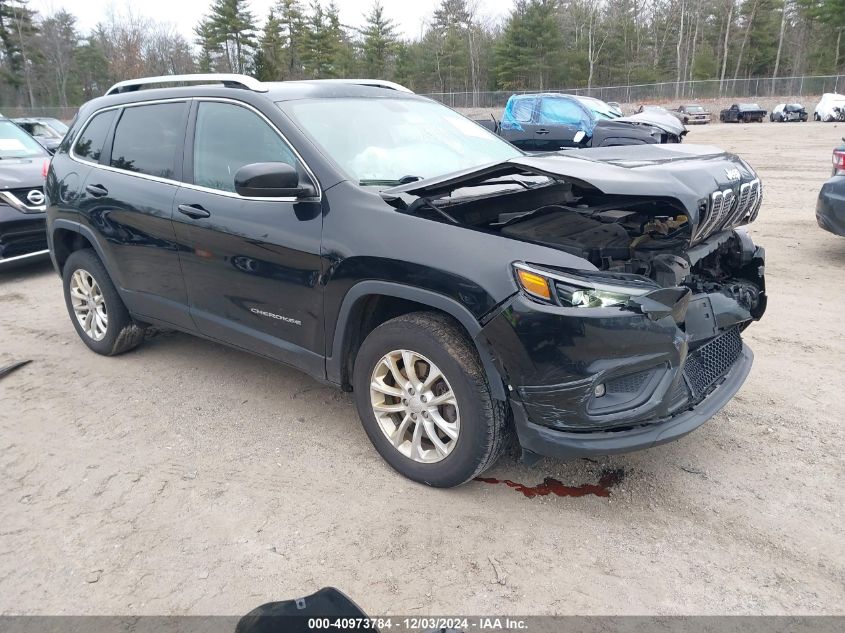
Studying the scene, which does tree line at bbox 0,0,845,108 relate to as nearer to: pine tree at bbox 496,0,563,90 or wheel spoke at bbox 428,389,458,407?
pine tree at bbox 496,0,563,90

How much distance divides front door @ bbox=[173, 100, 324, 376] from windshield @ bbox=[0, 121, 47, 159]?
586 cm

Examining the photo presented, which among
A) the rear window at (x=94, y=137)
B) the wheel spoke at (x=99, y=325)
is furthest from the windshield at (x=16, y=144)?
the wheel spoke at (x=99, y=325)

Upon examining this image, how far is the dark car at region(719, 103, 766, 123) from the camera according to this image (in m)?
39.1

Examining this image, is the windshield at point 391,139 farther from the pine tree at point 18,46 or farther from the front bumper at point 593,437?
the pine tree at point 18,46

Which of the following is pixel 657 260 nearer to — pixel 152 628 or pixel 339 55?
pixel 152 628

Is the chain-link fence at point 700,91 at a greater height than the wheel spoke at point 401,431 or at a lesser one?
greater

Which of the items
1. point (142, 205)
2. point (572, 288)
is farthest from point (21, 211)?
point (572, 288)

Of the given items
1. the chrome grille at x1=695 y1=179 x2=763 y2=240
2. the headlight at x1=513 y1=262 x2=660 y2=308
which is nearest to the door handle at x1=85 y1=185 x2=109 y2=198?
the headlight at x1=513 y1=262 x2=660 y2=308

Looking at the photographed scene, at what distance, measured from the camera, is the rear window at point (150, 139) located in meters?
3.99

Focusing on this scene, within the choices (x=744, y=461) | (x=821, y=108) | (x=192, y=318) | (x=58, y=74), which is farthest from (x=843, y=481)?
(x=58, y=74)

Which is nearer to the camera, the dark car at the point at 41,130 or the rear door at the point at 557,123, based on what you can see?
the rear door at the point at 557,123

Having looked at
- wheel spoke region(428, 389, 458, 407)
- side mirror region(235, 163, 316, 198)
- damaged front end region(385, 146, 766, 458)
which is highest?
side mirror region(235, 163, 316, 198)

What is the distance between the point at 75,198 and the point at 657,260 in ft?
13.1

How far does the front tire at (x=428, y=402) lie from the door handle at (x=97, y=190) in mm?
2438
